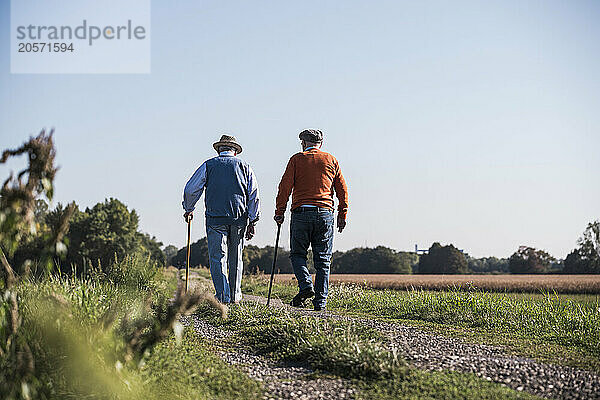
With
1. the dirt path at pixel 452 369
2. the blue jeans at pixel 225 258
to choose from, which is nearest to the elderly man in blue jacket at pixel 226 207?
the blue jeans at pixel 225 258

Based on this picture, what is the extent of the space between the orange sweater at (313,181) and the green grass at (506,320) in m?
1.63

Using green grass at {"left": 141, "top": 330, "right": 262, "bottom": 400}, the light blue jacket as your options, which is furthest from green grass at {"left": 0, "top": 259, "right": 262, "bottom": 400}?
the light blue jacket

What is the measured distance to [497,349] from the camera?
503 cm

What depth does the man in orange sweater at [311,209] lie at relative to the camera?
26.3 feet

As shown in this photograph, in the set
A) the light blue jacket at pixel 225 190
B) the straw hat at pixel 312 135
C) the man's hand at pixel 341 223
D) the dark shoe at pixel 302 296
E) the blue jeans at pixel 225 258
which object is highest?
the straw hat at pixel 312 135

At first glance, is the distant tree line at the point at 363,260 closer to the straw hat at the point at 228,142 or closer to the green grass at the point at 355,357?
the straw hat at the point at 228,142

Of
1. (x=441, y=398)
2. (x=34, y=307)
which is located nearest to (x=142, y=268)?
(x=34, y=307)

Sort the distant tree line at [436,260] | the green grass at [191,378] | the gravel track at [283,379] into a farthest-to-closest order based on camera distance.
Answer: the distant tree line at [436,260]
the gravel track at [283,379]
the green grass at [191,378]

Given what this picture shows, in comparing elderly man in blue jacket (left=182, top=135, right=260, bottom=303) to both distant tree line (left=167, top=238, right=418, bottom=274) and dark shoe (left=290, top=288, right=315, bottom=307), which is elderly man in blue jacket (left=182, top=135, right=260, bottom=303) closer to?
dark shoe (left=290, top=288, right=315, bottom=307)

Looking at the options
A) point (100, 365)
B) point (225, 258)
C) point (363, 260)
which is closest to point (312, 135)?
point (225, 258)

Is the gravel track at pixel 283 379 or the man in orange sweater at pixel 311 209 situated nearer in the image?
the gravel track at pixel 283 379

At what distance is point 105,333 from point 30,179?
1066mm

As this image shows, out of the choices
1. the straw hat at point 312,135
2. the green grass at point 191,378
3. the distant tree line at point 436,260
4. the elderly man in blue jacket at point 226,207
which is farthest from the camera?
the distant tree line at point 436,260

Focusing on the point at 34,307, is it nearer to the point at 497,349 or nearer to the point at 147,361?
the point at 147,361
